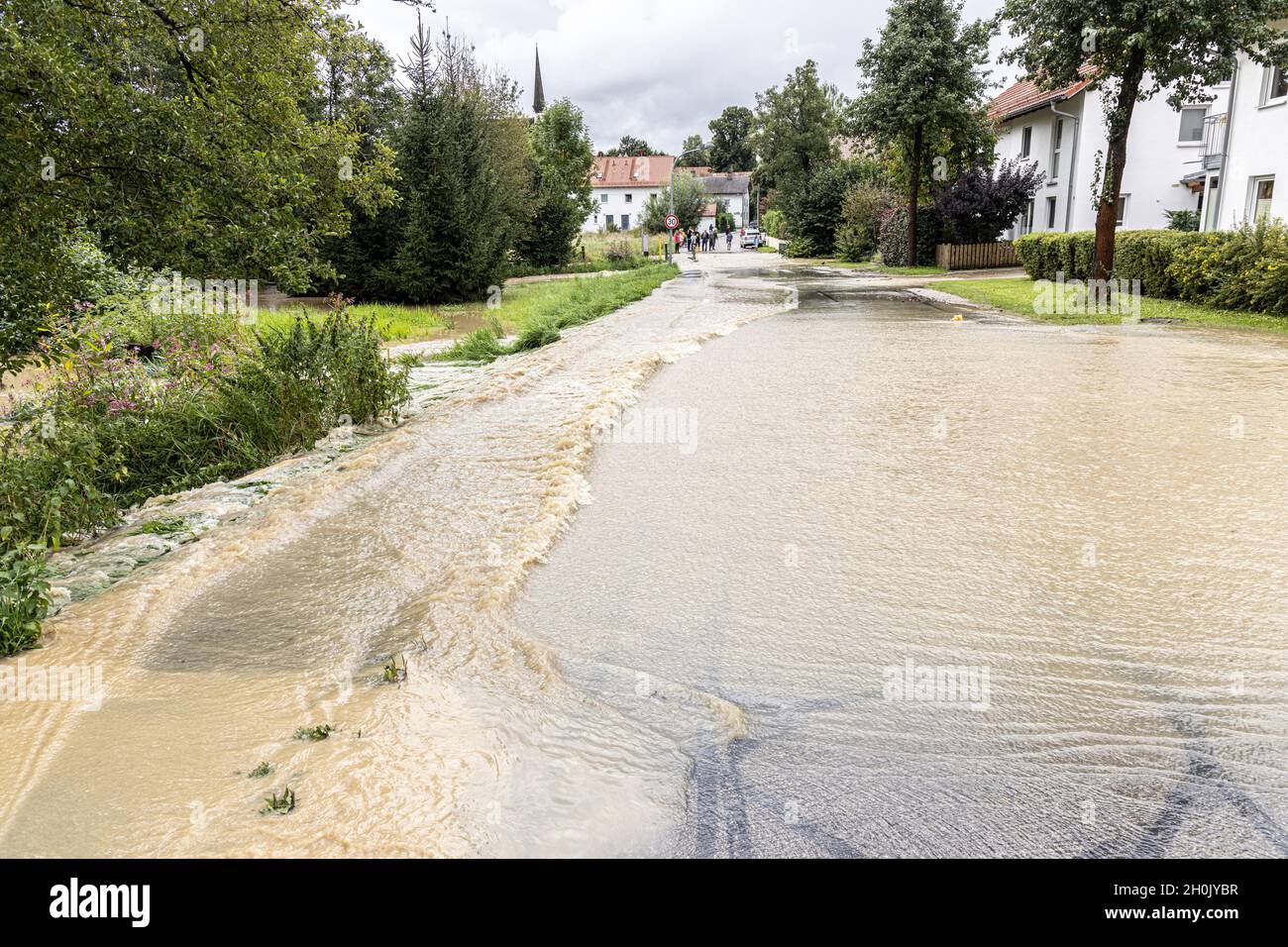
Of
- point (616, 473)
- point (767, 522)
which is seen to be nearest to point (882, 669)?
point (767, 522)

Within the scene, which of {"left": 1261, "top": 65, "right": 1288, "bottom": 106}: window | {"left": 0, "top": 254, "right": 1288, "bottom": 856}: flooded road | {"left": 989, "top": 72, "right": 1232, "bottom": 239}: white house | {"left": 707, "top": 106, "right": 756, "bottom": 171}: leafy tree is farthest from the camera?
{"left": 707, "top": 106, "right": 756, "bottom": 171}: leafy tree

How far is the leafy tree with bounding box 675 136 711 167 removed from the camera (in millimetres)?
150625

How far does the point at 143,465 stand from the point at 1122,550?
8071mm

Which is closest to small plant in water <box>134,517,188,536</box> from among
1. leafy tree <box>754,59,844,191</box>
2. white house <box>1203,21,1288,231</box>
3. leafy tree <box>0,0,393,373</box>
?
leafy tree <box>0,0,393,373</box>

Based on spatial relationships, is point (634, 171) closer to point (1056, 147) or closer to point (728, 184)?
point (728, 184)

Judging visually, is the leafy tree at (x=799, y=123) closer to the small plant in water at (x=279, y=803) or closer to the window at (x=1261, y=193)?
the window at (x=1261, y=193)

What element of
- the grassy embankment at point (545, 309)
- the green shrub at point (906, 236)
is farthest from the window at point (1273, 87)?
the grassy embankment at point (545, 309)

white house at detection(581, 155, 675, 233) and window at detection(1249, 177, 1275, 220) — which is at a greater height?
white house at detection(581, 155, 675, 233)

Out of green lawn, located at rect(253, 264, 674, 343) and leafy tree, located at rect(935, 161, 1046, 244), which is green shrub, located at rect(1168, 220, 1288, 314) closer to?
green lawn, located at rect(253, 264, 674, 343)

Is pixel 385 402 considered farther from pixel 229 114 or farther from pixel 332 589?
pixel 332 589

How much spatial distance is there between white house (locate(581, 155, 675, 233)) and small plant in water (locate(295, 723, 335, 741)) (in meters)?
106

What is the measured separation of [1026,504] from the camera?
22.9ft

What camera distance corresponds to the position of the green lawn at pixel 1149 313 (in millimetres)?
16156

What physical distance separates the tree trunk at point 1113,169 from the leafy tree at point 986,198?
14208mm
